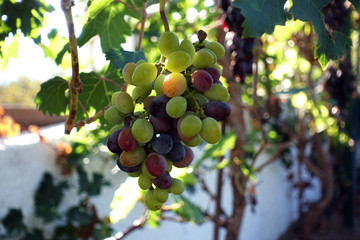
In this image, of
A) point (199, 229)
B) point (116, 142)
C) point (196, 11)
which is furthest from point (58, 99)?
point (199, 229)

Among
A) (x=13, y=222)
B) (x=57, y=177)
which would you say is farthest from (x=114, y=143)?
(x=57, y=177)

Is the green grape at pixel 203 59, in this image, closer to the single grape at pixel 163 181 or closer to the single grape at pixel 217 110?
the single grape at pixel 217 110

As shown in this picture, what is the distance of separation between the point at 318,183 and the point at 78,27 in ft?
20.0

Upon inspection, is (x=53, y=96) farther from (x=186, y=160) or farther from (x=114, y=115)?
(x=186, y=160)

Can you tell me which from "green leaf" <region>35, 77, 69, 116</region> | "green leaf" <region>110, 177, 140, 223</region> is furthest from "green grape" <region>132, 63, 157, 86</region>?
"green leaf" <region>110, 177, 140, 223</region>

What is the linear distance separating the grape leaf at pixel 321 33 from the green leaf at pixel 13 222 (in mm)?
1864

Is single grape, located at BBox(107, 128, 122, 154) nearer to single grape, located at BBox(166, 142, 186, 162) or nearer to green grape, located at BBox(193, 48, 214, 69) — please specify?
single grape, located at BBox(166, 142, 186, 162)

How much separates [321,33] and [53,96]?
0.73 metres

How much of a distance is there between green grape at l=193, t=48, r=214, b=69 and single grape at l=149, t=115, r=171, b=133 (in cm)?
12

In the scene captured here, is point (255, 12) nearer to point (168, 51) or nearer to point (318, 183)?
point (168, 51)

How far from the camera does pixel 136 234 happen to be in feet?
8.92

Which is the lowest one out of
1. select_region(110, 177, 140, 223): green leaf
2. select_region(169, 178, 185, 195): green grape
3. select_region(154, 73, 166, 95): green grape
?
select_region(110, 177, 140, 223): green leaf

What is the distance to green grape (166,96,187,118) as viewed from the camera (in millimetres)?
620

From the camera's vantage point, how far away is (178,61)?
0.64 m
